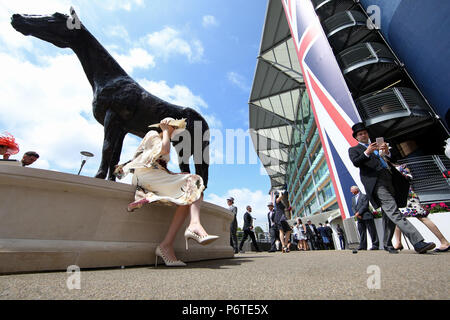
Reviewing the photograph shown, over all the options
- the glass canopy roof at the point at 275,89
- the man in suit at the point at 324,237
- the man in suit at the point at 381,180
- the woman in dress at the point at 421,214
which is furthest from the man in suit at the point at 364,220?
the glass canopy roof at the point at 275,89

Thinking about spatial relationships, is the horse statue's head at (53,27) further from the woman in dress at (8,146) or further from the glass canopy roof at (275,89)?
the glass canopy roof at (275,89)

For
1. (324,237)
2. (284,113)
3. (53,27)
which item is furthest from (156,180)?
(284,113)

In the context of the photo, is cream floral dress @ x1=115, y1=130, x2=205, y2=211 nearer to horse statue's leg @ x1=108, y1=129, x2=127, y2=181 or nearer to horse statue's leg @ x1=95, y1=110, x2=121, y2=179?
horse statue's leg @ x1=95, y1=110, x2=121, y2=179

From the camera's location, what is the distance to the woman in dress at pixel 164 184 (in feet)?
5.97

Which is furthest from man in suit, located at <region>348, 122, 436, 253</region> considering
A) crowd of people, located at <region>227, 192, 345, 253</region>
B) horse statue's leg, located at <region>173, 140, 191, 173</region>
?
horse statue's leg, located at <region>173, 140, 191, 173</region>

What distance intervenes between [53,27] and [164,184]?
9.66ft

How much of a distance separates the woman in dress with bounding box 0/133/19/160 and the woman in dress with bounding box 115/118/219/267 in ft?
4.68

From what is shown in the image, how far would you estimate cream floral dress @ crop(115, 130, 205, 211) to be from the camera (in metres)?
1.82

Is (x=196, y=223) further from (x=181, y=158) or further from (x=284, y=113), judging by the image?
(x=284, y=113)

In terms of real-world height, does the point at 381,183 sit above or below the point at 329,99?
below

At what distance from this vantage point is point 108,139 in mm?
2777
